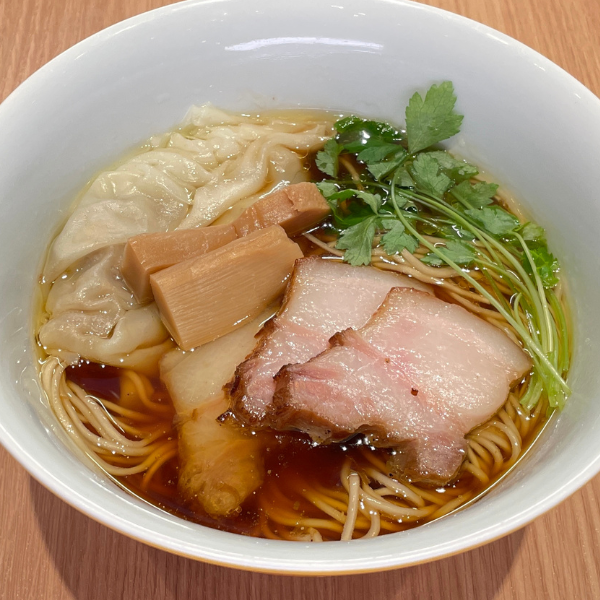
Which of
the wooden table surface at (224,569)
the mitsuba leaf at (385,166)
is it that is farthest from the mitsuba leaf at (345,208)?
the wooden table surface at (224,569)

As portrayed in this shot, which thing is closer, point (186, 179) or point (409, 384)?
point (409, 384)

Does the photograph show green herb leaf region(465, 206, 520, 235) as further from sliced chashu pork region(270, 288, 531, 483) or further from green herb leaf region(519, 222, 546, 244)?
sliced chashu pork region(270, 288, 531, 483)

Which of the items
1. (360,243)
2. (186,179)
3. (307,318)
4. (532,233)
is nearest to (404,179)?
A: (360,243)

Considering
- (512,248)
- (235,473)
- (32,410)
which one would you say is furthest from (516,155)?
(32,410)

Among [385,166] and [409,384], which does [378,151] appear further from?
[409,384]

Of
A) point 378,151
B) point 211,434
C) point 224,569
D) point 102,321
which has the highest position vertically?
point 378,151

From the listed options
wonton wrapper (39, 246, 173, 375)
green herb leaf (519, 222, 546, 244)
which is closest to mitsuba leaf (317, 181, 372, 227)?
green herb leaf (519, 222, 546, 244)
